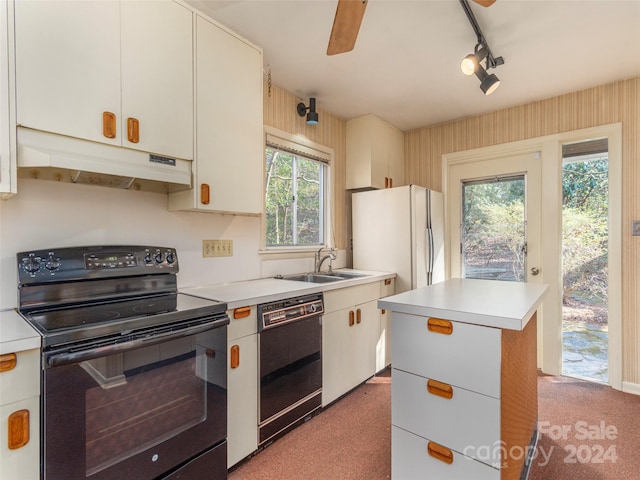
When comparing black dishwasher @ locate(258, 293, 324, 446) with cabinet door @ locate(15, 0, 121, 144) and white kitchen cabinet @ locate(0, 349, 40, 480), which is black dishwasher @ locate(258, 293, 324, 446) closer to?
white kitchen cabinet @ locate(0, 349, 40, 480)

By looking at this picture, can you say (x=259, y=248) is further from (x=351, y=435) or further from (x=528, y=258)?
(x=528, y=258)

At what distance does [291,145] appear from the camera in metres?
2.83

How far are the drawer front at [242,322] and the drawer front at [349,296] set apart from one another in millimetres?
628

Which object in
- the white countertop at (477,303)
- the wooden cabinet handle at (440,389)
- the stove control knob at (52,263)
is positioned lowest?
the wooden cabinet handle at (440,389)

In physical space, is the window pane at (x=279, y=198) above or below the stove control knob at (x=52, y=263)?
above

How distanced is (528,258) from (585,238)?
0.48 meters

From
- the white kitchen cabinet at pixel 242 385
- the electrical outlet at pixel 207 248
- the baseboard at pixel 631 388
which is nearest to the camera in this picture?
the white kitchen cabinet at pixel 242 385

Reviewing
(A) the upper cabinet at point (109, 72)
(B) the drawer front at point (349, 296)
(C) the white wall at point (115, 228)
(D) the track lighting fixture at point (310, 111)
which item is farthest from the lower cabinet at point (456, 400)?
(D) the track lighting fixture at point (310, 111)

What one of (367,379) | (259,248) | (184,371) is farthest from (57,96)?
(367,379)

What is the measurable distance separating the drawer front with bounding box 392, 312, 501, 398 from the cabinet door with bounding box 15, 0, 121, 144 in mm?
1615

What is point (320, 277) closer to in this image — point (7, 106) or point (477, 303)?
point (477, 303)

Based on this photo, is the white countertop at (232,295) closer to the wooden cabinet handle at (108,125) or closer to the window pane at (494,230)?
the wooden cabinet handle at (108,125)

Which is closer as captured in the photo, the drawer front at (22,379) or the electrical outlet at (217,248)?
the drawer front at (22,379)

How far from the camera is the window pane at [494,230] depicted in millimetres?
3154
